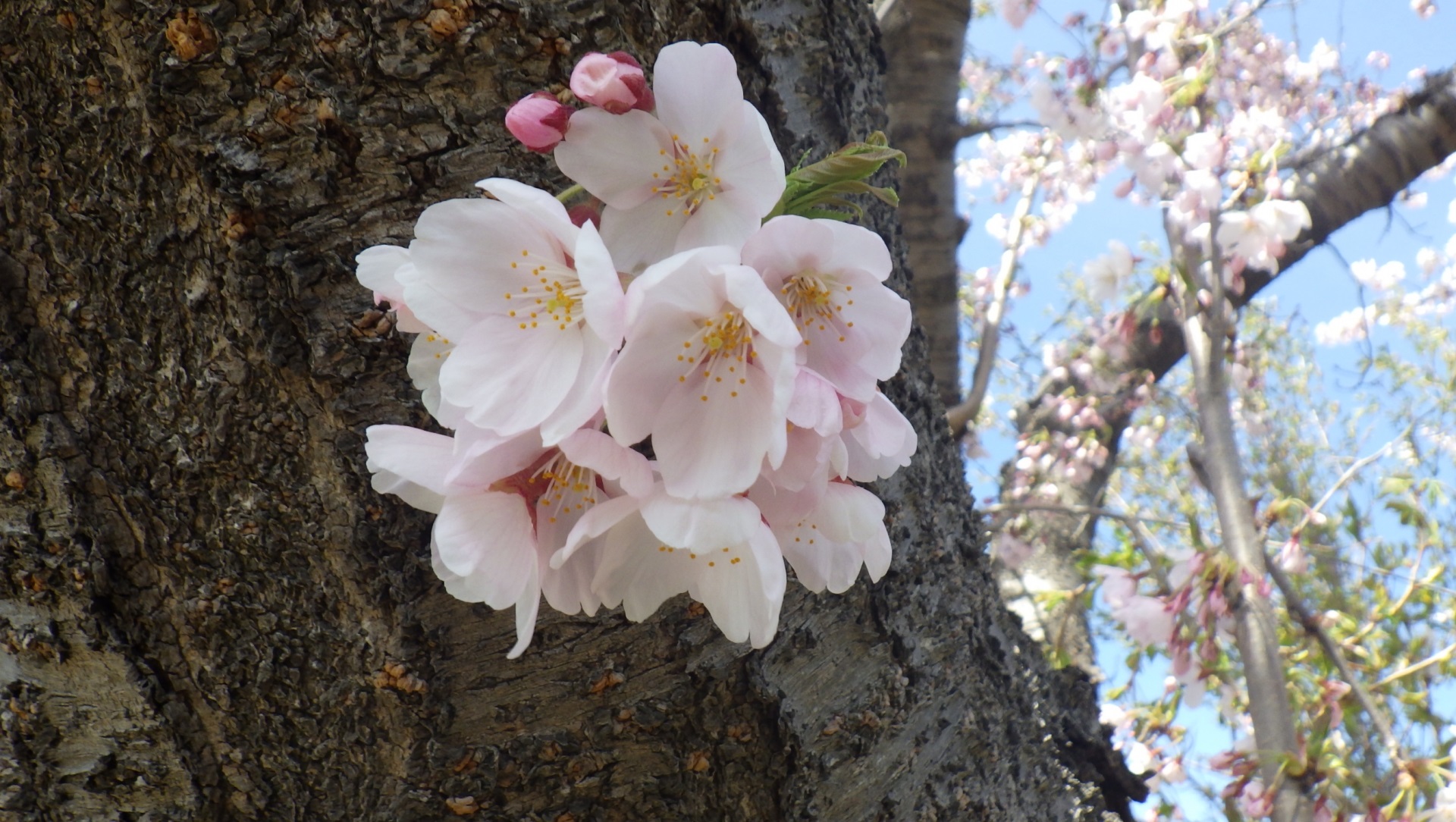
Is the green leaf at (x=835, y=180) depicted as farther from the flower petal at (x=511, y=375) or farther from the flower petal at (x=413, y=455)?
the flower petal at (x=413, y=455)

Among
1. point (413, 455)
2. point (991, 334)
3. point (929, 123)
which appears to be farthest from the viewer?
point (991, 334)

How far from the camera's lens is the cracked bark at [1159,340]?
2.89 m

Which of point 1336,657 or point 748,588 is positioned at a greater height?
point 1336,657

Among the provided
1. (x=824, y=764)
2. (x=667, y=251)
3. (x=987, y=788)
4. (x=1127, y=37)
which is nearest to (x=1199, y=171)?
(x=1127, y=37)

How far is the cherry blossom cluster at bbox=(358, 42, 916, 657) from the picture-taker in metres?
0.51

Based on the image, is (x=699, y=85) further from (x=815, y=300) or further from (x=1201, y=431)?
(x=1201, y=431)

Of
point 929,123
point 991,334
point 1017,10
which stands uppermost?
point 1017,10

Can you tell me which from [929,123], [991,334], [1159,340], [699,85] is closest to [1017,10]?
[1159,340]

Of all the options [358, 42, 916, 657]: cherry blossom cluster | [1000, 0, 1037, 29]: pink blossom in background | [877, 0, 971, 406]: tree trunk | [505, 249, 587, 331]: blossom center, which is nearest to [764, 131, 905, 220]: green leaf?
[358, 42, 916, 657]: cherry blossom cluster

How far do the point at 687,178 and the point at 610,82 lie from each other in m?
0.07

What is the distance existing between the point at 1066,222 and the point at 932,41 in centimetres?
300

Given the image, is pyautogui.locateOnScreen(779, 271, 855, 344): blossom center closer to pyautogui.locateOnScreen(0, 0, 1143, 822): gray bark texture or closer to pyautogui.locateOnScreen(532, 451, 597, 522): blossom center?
pyautogui.locateOnScreen(532, 451, 597, 522): blossom center

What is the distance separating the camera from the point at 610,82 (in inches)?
21.6

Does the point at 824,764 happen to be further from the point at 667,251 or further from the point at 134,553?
the point at 134,553
